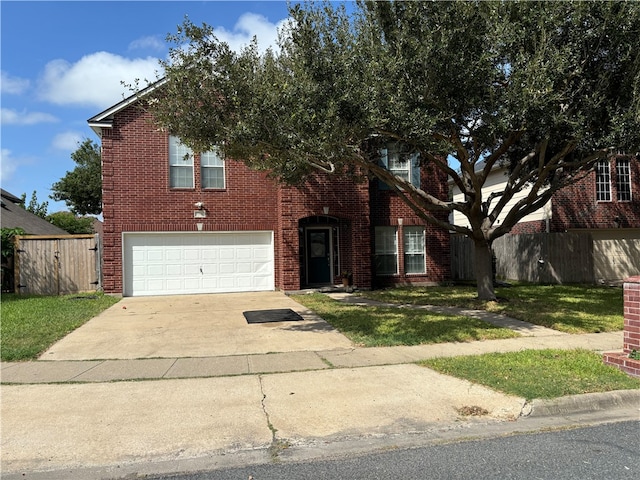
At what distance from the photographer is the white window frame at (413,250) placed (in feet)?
56.9

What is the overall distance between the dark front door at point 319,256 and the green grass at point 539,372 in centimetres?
998

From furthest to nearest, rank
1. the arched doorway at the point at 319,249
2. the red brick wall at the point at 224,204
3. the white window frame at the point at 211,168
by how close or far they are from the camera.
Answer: the arched doorway at the point at 319,249, the white window frame at the point at 211,168, the red brick wall at the point at 224,204

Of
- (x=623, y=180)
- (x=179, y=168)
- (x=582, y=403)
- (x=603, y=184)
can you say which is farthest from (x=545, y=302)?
(x=623, y=180)

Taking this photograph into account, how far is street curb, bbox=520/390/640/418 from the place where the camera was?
5023mm

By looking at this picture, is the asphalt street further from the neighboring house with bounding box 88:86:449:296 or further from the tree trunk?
the neighboring house with bounding box 88:86:449:296

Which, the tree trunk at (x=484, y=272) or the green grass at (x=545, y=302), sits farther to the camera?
the tree trunk at (x=484, y=272)

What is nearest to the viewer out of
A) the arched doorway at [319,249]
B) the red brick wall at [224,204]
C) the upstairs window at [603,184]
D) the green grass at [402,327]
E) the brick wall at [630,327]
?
the brick wall at [630,327]

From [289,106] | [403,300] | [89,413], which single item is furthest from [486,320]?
[89,413]

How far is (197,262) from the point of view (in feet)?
52.6

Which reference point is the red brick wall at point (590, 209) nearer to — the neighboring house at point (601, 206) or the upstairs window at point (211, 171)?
the neighboring house at point (601, 206)

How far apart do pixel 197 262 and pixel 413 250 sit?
7546mm

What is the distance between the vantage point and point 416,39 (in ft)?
27.9

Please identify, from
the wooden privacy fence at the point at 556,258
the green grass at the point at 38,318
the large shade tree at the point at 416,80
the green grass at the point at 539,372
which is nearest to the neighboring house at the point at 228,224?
the green grass at the point at 38,318

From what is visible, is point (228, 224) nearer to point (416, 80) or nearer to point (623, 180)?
point (416, 80)
